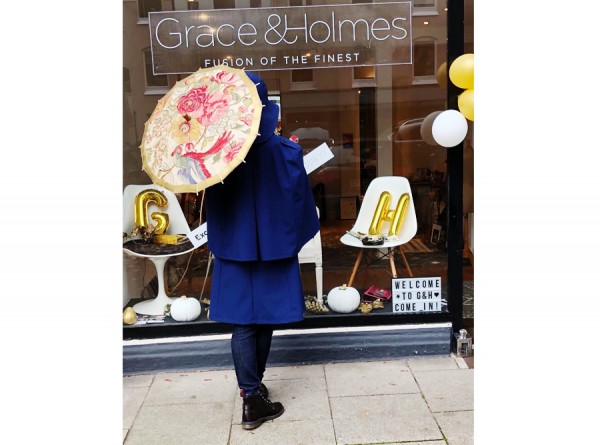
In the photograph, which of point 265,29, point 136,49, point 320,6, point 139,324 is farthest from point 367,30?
point 139,324

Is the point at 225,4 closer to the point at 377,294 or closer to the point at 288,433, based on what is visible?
the point at 377,294

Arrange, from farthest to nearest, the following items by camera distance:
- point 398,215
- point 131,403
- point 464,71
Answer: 1. point 398,215
2. point 464,71
3. point 131,403

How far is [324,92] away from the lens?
14.8ft

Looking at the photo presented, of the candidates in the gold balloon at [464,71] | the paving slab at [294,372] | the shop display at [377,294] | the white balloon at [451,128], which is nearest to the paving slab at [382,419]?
the paving slab at [294,372]

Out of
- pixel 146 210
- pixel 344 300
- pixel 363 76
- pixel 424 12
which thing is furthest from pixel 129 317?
pixel 424 12

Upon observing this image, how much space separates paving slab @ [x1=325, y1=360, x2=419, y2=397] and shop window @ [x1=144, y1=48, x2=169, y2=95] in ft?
7.45

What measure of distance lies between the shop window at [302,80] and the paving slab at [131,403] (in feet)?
7.78

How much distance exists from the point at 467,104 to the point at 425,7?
0.84 m

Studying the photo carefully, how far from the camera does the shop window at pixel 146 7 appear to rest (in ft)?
13.3

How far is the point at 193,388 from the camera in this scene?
376 centimetres

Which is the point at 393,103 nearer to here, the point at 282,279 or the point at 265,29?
the point at 265,29

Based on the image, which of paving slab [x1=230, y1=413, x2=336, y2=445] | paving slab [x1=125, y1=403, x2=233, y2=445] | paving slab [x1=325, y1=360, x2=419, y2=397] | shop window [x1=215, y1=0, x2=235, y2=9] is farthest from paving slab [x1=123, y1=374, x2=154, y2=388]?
shop window [x1=215, y1=0, x2=235, y2=9]

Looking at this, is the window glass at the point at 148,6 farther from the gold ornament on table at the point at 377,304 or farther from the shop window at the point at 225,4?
the gold ornament on table at the point at 377,304

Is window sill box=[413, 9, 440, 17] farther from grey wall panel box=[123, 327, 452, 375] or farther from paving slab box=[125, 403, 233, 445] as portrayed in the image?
paving slab box=[125, 403, 233, 445]
